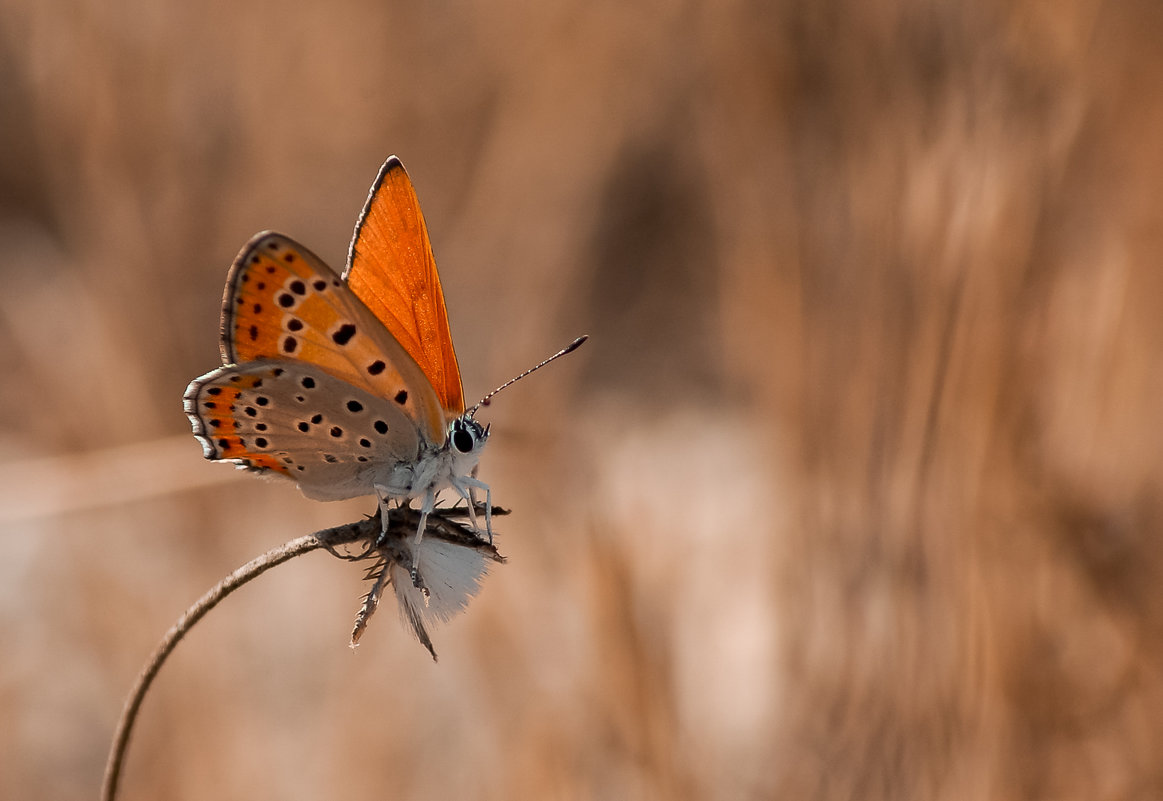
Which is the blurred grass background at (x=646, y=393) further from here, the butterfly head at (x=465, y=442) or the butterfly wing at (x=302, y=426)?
the butterfly wing at (x=302, y=426)

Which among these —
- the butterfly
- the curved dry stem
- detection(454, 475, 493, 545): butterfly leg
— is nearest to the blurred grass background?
detection(454, 475, 493, 545): butterfly leg

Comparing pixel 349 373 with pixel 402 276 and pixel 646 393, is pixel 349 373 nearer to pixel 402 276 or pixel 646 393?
pixel 402 276

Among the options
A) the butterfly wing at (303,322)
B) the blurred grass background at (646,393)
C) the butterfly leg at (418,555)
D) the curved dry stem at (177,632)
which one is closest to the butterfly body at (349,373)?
the butterfly wing at (303,322)

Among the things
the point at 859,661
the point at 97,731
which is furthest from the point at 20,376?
the point at 859,661

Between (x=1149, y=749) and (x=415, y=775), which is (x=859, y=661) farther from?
(x=415, y=775)

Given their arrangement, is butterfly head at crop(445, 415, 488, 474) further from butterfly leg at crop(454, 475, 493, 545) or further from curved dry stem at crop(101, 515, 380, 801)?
curved dry stem at crop(101, 515, 380, 801)

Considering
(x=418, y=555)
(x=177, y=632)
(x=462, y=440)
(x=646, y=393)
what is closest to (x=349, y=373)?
(x=462, y=440)

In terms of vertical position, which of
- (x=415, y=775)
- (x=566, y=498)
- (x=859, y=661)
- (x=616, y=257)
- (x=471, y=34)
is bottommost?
(x=859, y=661)

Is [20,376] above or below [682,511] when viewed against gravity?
above
